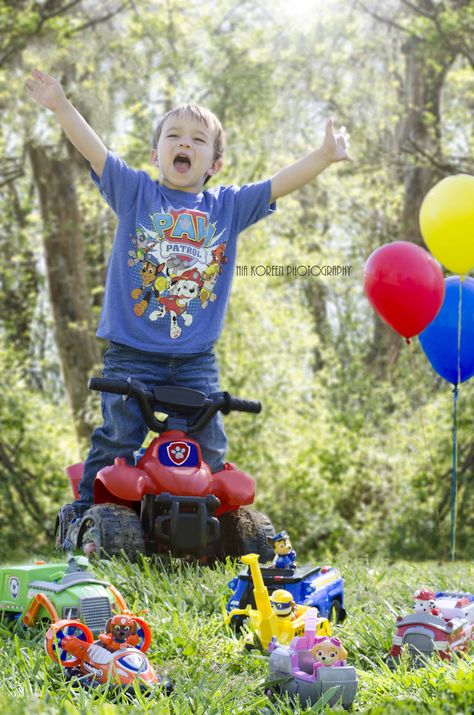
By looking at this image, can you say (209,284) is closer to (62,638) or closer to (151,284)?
(151,284)

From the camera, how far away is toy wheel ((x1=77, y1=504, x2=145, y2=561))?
3271 millimetres

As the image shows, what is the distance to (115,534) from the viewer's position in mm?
3281

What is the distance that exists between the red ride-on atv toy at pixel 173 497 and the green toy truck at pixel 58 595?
523mm

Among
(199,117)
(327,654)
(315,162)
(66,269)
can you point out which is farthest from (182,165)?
(66,269)

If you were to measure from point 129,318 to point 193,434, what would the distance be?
50 cm

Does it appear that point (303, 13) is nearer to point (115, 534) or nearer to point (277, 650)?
point (115, 534)

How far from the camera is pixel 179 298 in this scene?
364 cm

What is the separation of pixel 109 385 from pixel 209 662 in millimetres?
1219

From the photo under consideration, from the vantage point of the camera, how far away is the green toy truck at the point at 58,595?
2.46m

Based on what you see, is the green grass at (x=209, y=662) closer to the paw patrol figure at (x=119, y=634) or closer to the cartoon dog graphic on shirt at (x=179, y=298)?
the paw patrol figure at (x=119, y=634)

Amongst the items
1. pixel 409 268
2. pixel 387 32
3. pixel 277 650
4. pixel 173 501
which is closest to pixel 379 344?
pixel 387 32

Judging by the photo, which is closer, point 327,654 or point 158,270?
point 327,654

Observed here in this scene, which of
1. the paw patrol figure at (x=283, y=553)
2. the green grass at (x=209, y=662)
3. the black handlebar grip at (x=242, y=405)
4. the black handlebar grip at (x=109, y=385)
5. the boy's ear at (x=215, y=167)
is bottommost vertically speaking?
the green grass at (x=209, y=662)

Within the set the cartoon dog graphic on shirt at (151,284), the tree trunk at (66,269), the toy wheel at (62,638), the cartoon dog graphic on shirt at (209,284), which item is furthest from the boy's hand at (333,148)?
the tree trunk at (66,269)
